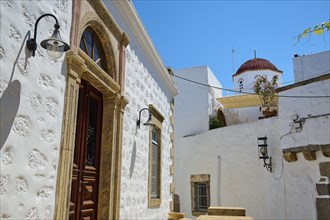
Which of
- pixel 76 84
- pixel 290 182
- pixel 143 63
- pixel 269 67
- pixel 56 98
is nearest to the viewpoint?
pixel 56 98

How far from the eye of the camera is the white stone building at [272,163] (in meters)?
8.10

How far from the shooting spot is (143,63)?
586cm

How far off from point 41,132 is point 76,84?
0.71 meters

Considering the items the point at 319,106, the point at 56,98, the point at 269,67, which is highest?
the point at 269,67

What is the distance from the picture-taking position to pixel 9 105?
230 cm

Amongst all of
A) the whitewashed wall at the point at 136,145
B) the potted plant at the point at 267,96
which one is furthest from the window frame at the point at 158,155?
the potted plant at the point at 267,96

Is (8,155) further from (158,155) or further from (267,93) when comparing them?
(267,93)

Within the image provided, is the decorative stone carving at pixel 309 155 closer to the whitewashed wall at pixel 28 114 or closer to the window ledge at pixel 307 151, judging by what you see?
the window ledge at pixel 307 151

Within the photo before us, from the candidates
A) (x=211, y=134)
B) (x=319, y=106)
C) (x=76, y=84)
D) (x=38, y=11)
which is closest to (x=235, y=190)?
(x=211, y=134)

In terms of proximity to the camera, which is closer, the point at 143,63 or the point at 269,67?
the point at 143,63

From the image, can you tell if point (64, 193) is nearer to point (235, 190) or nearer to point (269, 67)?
point (235, 190)

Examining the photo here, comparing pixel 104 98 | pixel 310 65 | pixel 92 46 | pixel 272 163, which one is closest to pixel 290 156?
pixel 272 163

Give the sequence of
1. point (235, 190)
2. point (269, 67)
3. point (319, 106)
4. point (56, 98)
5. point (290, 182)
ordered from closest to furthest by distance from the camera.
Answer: point (56, 98) < point (319, 106) < point (290, 182) < point (235, 190) < point (269, 67)

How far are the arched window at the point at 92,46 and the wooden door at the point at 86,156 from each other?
355 millimetres
